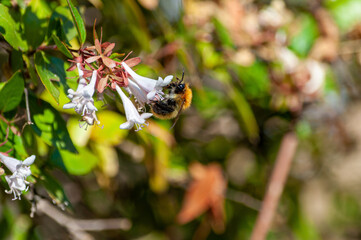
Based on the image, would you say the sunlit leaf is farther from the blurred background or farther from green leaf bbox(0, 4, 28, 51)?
green leaf bbox(0, 4, 28, 51)

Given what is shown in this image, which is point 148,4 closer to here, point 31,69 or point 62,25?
point 62,25

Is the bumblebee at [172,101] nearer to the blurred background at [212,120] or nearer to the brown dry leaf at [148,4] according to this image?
the blurred background at [212,120]

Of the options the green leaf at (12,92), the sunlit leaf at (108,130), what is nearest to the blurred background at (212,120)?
the sunlit leaf at (108,130)

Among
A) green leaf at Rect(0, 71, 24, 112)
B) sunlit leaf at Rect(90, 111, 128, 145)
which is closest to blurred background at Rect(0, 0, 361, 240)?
sunlit leaf at Rect(90, 111, 128, 145)

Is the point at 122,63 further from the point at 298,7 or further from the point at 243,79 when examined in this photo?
the point at 298,7

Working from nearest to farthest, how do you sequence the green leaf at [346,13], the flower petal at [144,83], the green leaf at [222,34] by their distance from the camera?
1. the flower petal at [144,83]
2. the green leaf at [222,34]
3. the green leaf at [346,13]
